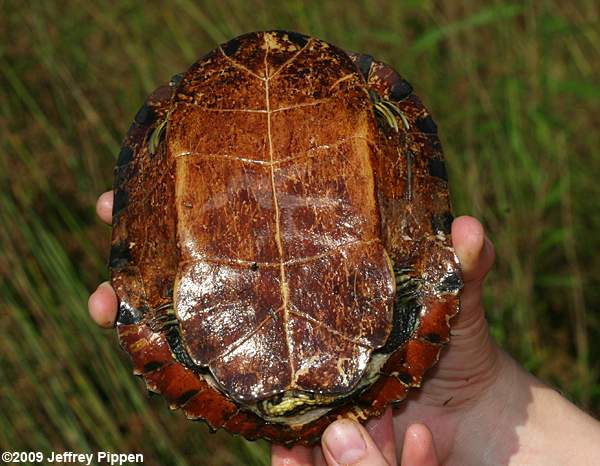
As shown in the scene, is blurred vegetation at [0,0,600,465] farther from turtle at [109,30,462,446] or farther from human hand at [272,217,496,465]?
turtle at [109,30,462,446]

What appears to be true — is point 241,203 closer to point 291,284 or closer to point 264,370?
point 291,284

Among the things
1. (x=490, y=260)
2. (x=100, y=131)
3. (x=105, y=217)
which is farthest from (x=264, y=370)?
(x=100, y=131)

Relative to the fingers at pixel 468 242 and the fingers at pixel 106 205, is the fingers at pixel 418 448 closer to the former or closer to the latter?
the fingers at pixel 468 242

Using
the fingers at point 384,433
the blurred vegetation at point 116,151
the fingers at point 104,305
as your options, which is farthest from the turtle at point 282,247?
the blurred vegetation at point 116,151

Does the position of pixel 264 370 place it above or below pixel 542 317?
above

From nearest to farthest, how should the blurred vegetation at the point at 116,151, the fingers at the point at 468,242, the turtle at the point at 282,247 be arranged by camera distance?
the turtle at the point at 282,247, the fingers at the point at 468,242, the blurred vegetation at the point at 116,151
